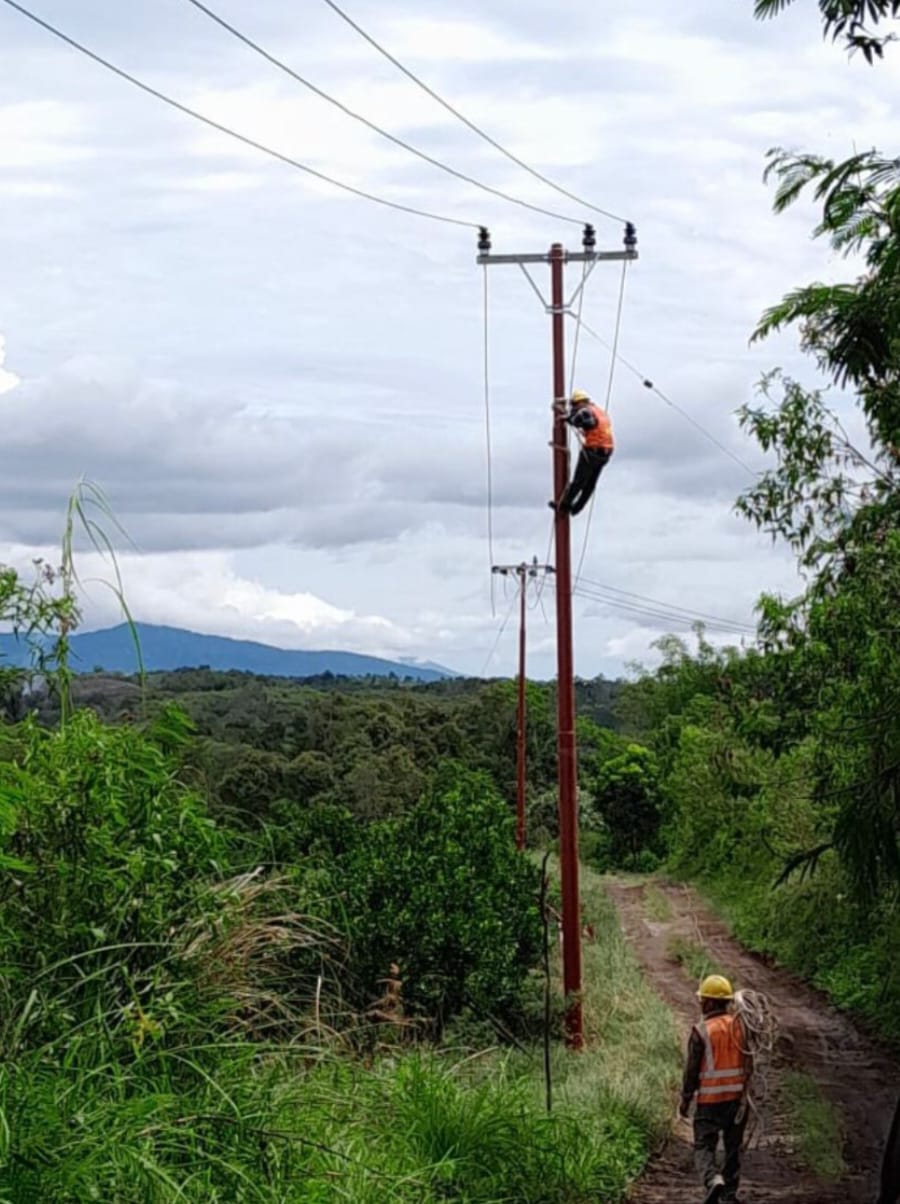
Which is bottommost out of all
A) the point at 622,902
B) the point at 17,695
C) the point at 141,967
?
the point at 622,902

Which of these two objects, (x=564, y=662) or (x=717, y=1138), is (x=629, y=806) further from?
(x=717, y=1138)

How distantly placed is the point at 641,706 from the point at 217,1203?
61612 millimetres

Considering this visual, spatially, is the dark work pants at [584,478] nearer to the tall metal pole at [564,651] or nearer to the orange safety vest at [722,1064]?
the tall metal pole at [564,651]

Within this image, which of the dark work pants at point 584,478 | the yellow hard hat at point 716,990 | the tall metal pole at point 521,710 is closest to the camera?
the yellow hard hat at point 716,990

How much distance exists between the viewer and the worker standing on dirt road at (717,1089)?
9445 millimetres

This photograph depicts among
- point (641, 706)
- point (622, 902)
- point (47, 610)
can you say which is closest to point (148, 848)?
point (47, 610)

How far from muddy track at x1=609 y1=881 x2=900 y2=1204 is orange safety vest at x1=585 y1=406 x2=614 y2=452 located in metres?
5.76

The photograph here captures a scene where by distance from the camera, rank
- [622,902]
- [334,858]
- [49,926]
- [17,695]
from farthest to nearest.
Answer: [622,902], [334,858], [17,695], [49,926]

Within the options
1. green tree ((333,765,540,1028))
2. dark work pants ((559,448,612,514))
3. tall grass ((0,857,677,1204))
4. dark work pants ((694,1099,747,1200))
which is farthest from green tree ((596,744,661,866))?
dark work pants ((694,1099,747,1200))

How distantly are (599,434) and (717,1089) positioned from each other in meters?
7.32

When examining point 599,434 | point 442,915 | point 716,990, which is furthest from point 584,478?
point 716,990

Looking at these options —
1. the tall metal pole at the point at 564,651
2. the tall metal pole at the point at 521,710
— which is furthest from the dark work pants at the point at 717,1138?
the tall metal pole at the point at 521,710

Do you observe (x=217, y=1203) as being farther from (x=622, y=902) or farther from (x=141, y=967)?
(x=622, y=902)

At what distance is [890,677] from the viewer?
42.1ft
